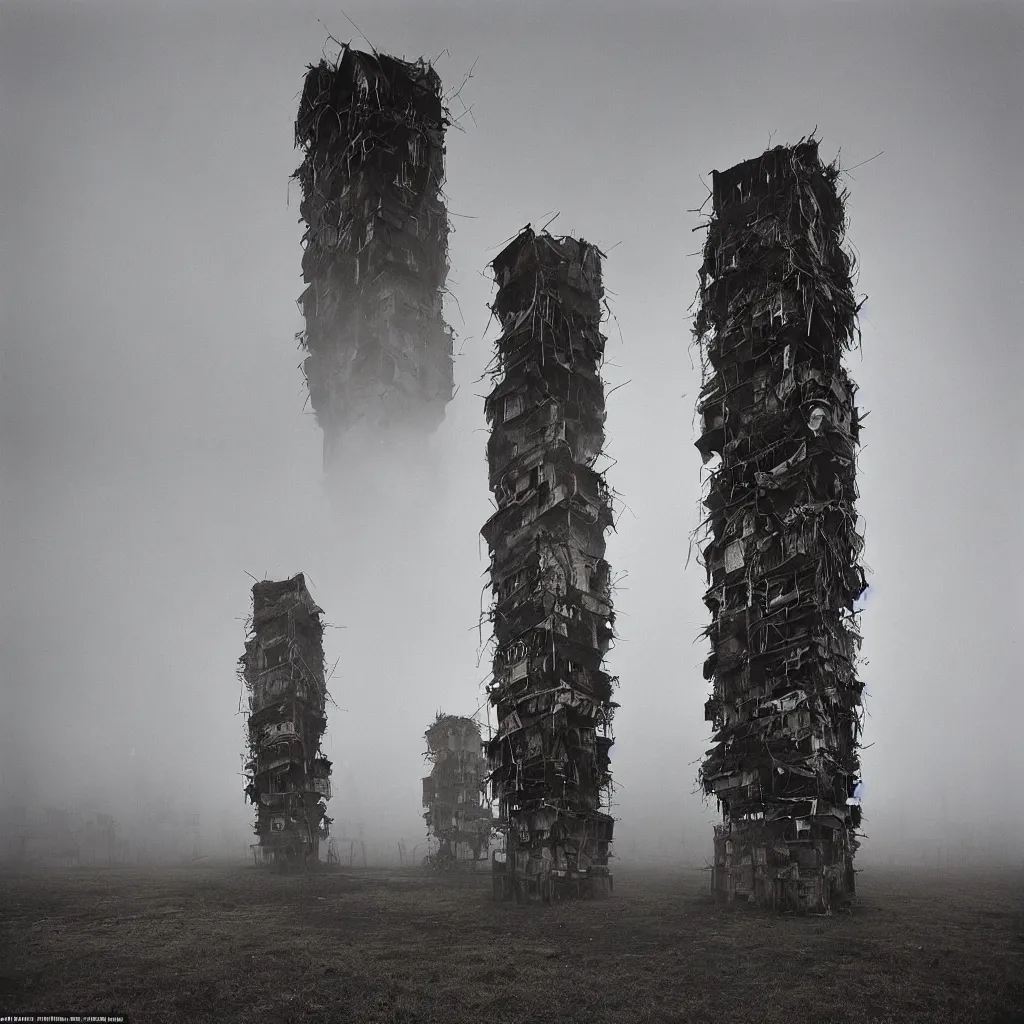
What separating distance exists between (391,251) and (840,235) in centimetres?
6989

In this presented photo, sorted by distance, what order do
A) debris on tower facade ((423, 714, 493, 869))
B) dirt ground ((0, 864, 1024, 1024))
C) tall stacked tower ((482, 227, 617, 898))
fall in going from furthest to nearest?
debris on tower facade ((423, 714, 493, 869)), tall stacked tower ((482, 227, 617, 898)), dirt ground ((0, 864, 1024, 1024))

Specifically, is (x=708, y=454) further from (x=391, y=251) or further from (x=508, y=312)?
(x=391, y=251)

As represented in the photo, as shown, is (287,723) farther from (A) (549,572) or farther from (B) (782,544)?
(B) (782,544)

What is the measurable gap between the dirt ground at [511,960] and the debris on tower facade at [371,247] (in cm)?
7461

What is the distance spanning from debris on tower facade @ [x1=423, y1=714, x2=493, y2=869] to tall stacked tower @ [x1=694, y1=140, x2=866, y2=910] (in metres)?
31.5

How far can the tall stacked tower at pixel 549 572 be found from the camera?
3203 centimetres

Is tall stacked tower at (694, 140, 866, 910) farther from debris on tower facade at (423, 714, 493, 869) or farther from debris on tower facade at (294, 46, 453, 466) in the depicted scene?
debris on tower facade at (294, 46, 453, 466)

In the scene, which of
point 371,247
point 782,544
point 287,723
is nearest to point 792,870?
point 782,544

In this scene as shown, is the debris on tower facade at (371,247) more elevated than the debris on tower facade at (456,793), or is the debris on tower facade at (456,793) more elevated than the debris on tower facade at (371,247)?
the debris on tower facade at (371,247)

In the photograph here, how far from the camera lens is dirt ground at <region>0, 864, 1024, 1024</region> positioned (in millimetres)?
15406

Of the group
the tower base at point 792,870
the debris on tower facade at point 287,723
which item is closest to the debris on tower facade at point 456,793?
the debris on tower facade at point 287,723

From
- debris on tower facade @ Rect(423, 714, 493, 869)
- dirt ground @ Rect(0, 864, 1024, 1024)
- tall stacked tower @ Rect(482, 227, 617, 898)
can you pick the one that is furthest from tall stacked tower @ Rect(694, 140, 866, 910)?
debris on tower facade @ Rect(423, 714, 493, 869)

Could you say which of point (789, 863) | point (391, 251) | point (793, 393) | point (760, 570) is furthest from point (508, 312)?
point (391, 251)

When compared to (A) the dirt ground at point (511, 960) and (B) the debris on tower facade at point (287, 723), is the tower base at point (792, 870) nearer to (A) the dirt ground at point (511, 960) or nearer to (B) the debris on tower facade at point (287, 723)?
(A) the dirt ground at point (511, 960)
